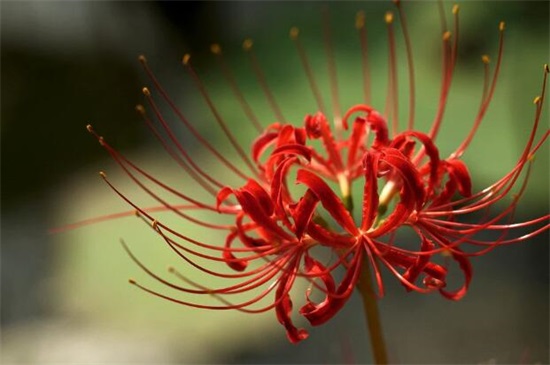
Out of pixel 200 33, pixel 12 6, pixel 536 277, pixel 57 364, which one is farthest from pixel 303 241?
pixel 12 6

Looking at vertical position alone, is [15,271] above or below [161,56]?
below

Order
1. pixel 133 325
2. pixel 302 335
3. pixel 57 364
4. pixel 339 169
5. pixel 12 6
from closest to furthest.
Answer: pixel 302 335, pixel 339 169, pixel 133 325, pixel 57 364, pixel 12 6

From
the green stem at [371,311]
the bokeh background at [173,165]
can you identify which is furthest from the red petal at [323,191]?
the bokeh background at [173,165]

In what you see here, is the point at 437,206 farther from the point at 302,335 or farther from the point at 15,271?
the point at 15,271

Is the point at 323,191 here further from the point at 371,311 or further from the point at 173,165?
the point at 173,165

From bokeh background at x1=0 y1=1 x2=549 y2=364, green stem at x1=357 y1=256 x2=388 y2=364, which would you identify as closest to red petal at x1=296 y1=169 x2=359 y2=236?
green stem at x1=357 y1=256 x2=388 y2=364

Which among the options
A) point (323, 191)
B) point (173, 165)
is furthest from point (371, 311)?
point (173, 165)
